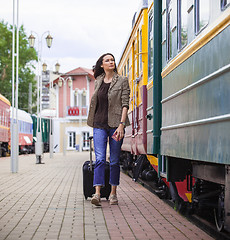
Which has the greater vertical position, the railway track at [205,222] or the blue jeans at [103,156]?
the blue jeans at [103,156]

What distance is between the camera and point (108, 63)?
812 centimetres

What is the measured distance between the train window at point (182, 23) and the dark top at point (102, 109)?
211 centimetres

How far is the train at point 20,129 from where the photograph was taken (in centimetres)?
3362

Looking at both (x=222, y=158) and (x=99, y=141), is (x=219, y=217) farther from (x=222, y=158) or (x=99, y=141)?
(x=99, y=141)

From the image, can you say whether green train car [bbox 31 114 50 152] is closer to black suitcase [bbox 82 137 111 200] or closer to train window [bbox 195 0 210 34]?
black suitcase [bbox 82 137 111 200]

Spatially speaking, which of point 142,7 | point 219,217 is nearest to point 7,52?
point 142,7

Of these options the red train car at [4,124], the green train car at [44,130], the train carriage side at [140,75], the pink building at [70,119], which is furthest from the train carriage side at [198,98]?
the pink building at [70,119]

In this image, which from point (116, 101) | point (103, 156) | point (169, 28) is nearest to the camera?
point (169, 28)

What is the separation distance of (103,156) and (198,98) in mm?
3142

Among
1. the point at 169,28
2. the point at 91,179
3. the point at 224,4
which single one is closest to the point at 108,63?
the point at 169,28

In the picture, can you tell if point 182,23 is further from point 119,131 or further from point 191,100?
point 119,131

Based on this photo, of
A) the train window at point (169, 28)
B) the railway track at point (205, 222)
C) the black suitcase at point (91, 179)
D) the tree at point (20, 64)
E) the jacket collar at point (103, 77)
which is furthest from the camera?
the tree at point (20, 64)

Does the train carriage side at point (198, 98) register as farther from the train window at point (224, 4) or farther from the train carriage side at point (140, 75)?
the train carriage side at point (140, 75)

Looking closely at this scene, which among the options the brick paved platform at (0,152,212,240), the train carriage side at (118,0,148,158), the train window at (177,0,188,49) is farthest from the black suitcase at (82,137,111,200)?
the train window at (177,0,188,49)
